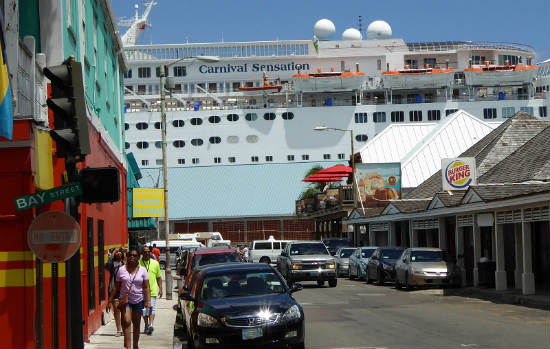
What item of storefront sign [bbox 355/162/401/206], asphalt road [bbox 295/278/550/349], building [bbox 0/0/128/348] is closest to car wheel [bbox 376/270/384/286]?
asphalt road [bbox 295/278/550/349]

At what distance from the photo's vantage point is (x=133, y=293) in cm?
1344

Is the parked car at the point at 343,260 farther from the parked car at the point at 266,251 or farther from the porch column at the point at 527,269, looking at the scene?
the porch column at the point at 527,269

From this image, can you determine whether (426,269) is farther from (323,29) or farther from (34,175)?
(323,29)

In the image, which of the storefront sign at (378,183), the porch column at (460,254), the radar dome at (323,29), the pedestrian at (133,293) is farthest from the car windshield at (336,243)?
the radar dome at (323,29)

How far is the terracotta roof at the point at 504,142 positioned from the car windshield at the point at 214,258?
17101 millimetres

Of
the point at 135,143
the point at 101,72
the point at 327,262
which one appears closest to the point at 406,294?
the point at 327,262

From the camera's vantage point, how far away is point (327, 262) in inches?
1275

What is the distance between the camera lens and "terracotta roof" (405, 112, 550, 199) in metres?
39.0

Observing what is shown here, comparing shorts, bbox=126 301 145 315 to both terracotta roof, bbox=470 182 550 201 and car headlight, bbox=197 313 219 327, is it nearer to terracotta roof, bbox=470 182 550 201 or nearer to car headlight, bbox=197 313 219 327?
car headlight, bbox=197 313 219 327

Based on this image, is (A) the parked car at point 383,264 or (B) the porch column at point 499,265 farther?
(A) the parked car at point 383,264

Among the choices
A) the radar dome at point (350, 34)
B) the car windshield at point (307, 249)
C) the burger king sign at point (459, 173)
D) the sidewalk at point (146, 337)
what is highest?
the radar dome at point (350, 34)

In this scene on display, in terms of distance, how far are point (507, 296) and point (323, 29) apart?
80868 mm

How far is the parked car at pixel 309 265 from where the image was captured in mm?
31828

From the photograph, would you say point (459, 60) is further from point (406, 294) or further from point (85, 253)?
point (85, 253)
